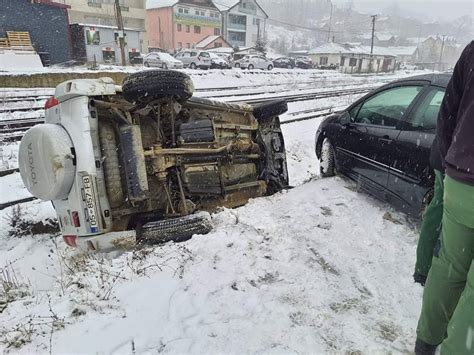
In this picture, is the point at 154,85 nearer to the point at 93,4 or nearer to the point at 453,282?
the point at 453,282

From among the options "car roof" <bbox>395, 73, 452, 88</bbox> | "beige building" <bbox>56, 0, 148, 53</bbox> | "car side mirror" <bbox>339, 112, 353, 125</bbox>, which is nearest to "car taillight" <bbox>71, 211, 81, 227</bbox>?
"car side mirror" <bbox>339, 112, 353, 125</bbox>

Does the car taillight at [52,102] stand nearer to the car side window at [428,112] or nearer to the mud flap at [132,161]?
the mud flap at [132,161]

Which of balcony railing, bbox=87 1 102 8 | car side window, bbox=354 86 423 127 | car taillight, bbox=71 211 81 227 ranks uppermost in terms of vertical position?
balcony railing, bbox=87 1 102 8

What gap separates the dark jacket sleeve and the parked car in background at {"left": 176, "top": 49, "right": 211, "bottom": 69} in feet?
97.0

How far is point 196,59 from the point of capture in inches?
1208

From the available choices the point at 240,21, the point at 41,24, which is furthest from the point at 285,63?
the point at 41,24

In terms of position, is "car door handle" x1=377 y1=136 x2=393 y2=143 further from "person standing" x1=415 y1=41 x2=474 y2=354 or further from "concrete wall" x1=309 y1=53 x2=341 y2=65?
"concrete wall" x1=309 y1=53 x2=341 y2=65

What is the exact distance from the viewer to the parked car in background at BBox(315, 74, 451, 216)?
377 cm

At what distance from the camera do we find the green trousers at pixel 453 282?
1768mm

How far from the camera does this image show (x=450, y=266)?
2.01 meters

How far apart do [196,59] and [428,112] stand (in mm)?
28695

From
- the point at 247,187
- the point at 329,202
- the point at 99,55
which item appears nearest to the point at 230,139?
the point at 247,187

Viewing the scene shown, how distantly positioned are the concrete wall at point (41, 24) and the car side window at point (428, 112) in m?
27.3

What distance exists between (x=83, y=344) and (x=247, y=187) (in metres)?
3.09
